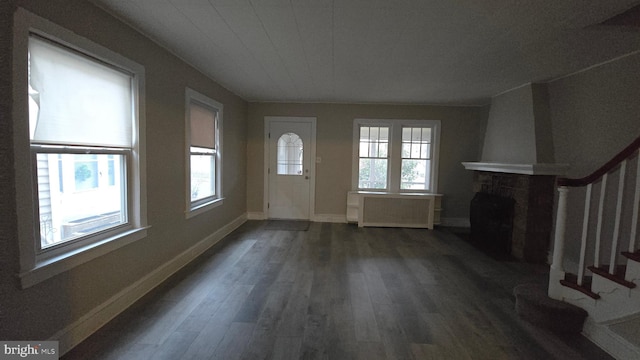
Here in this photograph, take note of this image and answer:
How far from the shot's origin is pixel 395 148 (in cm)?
587

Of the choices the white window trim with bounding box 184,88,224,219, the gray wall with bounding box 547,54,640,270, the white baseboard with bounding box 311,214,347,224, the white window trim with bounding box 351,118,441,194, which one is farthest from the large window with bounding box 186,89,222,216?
the gray wall with bounding box 547,54,640,270

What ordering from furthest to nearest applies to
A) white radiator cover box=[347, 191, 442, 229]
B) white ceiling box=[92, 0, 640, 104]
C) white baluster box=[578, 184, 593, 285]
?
white radiator cover box=[347, 191, 442, 229] → white baluster box=[578, 184, 593, 285] → white ceiling box=[92, 0, 640, 104]

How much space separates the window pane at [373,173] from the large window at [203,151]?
2846 millimetres

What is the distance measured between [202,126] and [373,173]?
11.2ft

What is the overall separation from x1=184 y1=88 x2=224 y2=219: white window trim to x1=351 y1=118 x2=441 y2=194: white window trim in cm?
264

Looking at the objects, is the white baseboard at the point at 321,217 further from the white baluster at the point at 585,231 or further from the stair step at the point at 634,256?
the stair step at the point at 634,256

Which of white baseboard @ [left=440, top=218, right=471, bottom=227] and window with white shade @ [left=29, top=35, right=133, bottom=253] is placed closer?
window with white shade @ [left=29, top=35, right=133, bottom=253]

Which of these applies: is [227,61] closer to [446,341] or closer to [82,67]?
[82,67]

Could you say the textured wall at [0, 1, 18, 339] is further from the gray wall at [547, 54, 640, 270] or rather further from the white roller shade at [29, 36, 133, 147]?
the gray wall at [547, 54, 640, 270]

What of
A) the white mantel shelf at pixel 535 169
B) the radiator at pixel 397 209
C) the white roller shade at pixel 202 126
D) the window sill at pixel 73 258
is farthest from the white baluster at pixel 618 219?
the white roller shade at pixel 202 126

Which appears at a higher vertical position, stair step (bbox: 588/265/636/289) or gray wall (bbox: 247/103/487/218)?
gray wall (bbox: 247/103/487/218)

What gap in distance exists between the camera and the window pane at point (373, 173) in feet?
19.5

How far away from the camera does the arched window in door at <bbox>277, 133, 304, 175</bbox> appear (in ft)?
19.5

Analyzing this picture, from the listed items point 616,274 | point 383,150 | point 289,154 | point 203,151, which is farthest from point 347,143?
point 616,274
